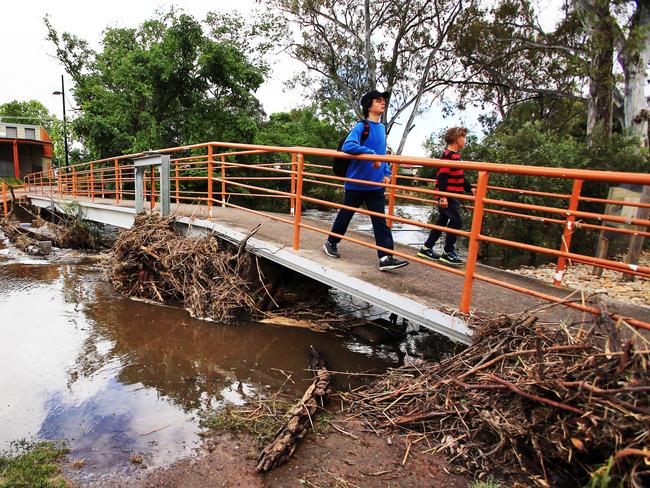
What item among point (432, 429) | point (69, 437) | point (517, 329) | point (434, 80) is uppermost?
point (434, 80)

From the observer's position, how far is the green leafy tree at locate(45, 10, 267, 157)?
15.0 m

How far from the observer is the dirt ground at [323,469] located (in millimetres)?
2299

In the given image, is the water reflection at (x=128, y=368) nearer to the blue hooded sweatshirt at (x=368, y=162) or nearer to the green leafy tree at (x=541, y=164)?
the blue hooded sweatshirt at (x=368, y=162)

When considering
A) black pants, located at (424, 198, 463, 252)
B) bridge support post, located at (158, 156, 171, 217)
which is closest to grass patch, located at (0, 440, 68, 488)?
black pants, located at (424, 198, 463, 252)

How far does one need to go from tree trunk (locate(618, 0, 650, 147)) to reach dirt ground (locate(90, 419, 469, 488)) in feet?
45.0

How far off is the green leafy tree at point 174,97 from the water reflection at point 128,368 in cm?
1147

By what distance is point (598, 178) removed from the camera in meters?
2.41

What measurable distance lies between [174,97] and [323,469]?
16.5 meters

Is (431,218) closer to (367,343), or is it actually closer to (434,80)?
(367,343)

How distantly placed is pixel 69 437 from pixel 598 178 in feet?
12.0

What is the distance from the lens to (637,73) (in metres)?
13.2

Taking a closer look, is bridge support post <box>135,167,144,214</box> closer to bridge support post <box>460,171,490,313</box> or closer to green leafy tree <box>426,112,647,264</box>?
bridge support post <box>460,171,490,313</box>

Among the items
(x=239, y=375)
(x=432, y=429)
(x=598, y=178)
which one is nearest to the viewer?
(x=598, y=178)

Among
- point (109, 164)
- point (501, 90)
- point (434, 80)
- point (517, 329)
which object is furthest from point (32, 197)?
point (501, 90)
